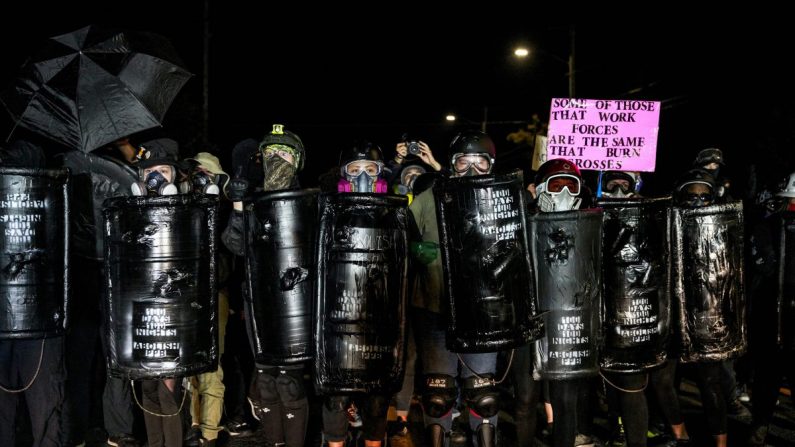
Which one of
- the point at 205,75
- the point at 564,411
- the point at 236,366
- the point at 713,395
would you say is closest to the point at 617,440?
the point at 713,395

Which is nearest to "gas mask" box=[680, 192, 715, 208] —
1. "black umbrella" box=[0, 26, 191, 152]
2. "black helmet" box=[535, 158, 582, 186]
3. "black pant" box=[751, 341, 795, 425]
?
"black helmet" box=[535, 158, 582, 186]

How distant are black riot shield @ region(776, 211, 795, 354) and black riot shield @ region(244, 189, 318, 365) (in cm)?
382

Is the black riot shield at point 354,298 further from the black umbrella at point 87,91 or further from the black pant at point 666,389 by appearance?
the black pant at point 666,389

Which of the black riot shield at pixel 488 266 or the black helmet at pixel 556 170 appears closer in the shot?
the black riot shield at pixel 488 266

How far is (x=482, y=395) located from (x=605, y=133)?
378cm

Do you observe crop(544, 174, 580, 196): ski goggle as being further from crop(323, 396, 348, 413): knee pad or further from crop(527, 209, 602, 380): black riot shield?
crop(323, 396, 348, 413): knee pad

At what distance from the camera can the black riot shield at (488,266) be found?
211 inches

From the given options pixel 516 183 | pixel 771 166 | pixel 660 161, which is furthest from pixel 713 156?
pixel 660 161

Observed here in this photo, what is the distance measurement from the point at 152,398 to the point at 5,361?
109 centimetres

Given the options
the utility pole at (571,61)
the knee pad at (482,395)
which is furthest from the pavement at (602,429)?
the utility pole at (571,61)

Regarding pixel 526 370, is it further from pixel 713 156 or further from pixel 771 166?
pixel 771 166

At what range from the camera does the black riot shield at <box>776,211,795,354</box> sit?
6.29m

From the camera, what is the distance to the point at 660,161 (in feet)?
94.6

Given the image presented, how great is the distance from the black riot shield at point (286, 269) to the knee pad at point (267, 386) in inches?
11.5
